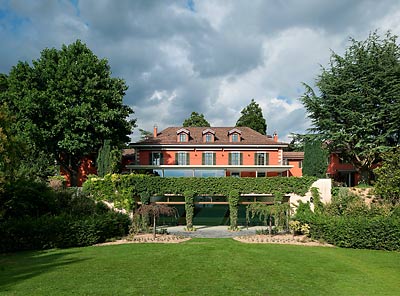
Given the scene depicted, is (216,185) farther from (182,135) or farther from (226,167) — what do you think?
(182,135)

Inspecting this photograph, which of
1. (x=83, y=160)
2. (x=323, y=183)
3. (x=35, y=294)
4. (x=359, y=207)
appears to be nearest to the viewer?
(x=35, y=294)

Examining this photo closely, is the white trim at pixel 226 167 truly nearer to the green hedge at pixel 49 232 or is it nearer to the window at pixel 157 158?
the window at pixel 157 158

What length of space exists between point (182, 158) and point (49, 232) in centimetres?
2077

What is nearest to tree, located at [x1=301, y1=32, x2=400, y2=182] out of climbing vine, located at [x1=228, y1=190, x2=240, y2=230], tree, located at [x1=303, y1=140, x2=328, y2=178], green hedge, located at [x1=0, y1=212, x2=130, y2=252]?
tree, located at [x1=303, y1=140, x2=328, y2=178]

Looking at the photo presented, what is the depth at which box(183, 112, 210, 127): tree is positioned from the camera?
58281 millimetres

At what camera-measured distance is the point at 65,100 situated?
2817 cm

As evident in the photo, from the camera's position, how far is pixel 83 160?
34.8 meters

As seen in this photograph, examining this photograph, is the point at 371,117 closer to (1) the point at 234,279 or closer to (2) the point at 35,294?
(1) the point at 234,279

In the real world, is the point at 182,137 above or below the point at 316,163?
above

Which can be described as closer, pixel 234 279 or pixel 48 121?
pixel 234 279

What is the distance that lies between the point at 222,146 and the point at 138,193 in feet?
44.3

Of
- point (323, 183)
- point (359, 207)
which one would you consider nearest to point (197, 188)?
point (323, 183)

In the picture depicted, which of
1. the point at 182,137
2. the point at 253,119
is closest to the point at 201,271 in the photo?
the point at 182,137

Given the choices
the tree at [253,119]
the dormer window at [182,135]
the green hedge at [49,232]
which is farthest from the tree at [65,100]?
the tree at [253,119]
